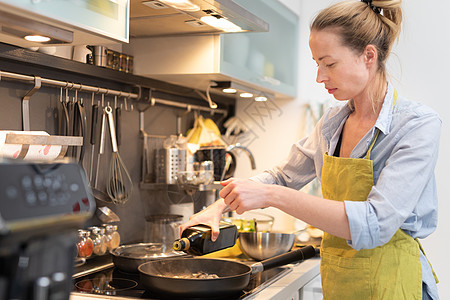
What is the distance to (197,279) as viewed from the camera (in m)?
1.40

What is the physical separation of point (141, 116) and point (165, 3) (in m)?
0.73

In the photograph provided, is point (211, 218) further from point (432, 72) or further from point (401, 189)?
point (432, 72)

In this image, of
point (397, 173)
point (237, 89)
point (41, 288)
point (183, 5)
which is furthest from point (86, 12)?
point (237, 89)

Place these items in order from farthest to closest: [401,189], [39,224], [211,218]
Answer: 1. [211,218]
2. [401,189]
3. [39,224]

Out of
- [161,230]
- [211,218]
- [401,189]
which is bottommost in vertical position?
[161,230]

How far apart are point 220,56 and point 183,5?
0.42 metres

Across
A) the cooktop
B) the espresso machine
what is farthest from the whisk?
the espresso machine

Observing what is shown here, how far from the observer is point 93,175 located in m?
1.88

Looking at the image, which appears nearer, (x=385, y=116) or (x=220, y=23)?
(x=385, y=116)

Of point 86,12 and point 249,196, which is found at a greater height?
point 86,12

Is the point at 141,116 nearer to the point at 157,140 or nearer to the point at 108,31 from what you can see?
the point at 157,140

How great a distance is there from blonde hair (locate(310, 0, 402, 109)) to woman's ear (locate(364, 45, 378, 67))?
1 centimetres

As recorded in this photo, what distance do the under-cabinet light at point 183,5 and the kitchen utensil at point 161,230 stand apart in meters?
0.85

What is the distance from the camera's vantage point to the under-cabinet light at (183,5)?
149 centimetres
